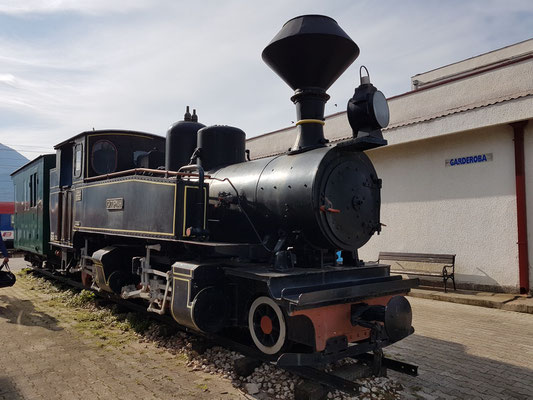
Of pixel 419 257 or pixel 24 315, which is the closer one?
pixel 24 315

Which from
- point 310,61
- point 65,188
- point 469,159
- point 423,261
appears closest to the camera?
point 310,61

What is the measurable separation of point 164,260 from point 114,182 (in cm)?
149

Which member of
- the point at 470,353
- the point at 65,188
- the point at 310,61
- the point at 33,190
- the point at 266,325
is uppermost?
the point at 310,61

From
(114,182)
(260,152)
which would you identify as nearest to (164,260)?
(114,182)

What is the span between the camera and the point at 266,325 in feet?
12.8

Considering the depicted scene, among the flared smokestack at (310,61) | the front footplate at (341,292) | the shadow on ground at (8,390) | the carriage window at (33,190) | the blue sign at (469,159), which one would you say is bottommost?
the shadow on ground at (8,390)

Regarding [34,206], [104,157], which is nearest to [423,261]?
[104,157]

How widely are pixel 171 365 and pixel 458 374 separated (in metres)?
3.01

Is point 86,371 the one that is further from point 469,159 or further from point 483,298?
point 469,159

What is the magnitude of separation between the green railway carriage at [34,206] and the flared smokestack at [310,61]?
668 centimetres

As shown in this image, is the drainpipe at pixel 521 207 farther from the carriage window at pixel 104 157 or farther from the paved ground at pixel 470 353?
the carriage window at pixel 104 157

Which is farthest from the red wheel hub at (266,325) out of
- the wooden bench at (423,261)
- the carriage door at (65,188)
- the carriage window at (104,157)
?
the wooden bench at (423,261)

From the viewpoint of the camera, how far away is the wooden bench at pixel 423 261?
8.78 meters

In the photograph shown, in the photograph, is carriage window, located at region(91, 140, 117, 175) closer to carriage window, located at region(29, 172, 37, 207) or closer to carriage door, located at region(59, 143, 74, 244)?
carriage door, located at region(59, 143, 74, 244)
